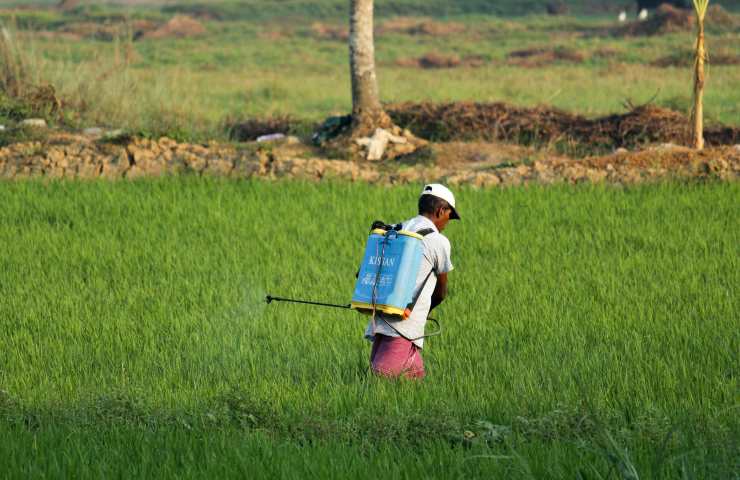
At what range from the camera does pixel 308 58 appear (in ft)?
133

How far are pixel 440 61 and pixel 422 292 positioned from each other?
105 ft

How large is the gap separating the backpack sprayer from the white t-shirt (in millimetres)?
132

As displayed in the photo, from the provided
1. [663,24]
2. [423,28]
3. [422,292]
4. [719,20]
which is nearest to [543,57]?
[663,24]

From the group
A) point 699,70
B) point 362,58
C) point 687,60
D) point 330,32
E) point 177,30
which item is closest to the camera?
point 699,70

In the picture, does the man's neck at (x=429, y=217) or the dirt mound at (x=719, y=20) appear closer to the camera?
the man's neck at (x=429, y=217)

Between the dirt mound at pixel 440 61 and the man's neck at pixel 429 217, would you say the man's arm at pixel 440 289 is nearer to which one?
the man's neck at pixel 429 217

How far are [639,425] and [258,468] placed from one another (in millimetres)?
1720

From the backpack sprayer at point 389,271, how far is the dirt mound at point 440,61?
31010 mm

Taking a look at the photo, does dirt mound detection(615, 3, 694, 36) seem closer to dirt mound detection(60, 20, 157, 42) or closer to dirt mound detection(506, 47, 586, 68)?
dirt mound detection(506, 47, 586, 68)

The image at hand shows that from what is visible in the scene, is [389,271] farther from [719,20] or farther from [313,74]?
[719,20]

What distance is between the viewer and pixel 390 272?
626 cm

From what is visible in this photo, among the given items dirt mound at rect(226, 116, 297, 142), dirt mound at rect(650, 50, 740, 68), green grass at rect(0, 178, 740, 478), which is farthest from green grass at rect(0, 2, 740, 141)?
green grass at rect(0, 178, 740, 478)

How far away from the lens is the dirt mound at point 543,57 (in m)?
36.2

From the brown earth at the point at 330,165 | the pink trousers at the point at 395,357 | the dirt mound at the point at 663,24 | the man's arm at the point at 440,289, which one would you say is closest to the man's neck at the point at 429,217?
the man's arm at the point at 440,289
